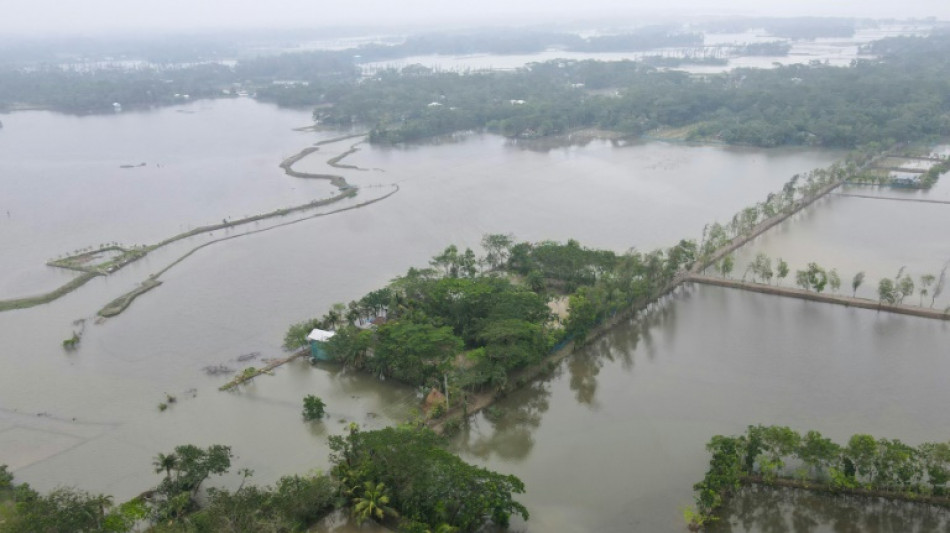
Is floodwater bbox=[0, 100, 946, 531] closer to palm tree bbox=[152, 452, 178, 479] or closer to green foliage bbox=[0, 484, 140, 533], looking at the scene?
palm tree bbox=[152, 452, 178, 479]

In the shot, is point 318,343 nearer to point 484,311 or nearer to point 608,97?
point 484,311

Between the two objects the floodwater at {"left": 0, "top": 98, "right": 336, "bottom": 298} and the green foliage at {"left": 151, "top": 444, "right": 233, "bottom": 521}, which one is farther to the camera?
the floodwater at {"left": 0, "top": 98, "right": 336, "bottom": 298}

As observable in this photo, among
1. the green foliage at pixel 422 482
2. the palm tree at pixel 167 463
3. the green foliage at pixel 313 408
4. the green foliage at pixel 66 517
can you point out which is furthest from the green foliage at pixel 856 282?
the green foliage at pixel 66 517

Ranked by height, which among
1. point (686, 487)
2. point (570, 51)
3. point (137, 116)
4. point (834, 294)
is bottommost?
point (686, 487)

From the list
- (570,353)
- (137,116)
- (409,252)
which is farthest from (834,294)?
(137,116)

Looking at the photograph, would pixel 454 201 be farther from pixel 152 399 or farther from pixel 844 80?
pixel 844 80

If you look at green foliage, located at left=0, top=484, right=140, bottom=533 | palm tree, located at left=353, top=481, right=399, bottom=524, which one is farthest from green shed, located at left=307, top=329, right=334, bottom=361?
green foliage, located at left=0, top=484, right=140, bottom=533
